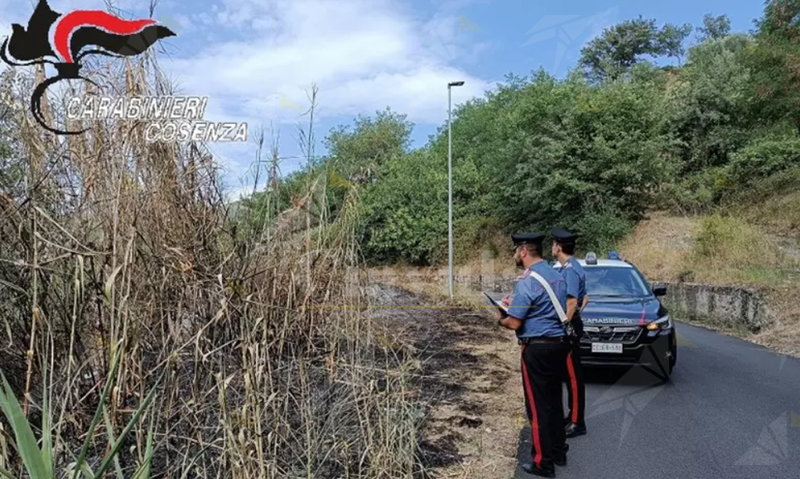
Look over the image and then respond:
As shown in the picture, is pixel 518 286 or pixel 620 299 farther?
pixel 620 299

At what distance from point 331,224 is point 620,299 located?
5.78 metres

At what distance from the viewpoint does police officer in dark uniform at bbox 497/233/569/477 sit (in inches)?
185

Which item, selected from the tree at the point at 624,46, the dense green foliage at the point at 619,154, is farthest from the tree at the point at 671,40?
the dense green foliage at the point at 619,154

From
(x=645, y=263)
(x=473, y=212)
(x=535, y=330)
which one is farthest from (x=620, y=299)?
(x=473, y=212)

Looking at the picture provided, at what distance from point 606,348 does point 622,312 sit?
592 mm

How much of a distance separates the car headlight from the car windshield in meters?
0.88

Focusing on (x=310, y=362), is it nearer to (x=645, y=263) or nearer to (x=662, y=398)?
(x=662, y=398)

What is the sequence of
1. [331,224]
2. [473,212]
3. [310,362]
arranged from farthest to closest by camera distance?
1. [473,212]
2. [331,224]
3. [310,362]

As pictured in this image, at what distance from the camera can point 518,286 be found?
492cm

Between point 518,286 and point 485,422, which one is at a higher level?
point 518,286

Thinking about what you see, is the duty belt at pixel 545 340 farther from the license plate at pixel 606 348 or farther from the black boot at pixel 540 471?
the license plate at pixel 606 348

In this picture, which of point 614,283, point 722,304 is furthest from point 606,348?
point 722,304

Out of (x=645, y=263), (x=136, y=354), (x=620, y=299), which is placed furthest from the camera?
(x=645, y=263)

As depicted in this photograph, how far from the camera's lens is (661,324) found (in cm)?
800
